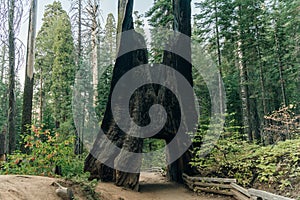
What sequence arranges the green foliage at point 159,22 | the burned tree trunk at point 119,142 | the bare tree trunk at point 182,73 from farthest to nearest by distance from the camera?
the green foliage at point 159,22, the bare tree trunk at point 182,73, the burned tree trunk at point 119,142

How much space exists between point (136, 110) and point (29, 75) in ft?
15.7

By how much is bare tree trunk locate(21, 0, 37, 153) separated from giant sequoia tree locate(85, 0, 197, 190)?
293 centimetres

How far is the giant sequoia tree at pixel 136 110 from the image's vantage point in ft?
33.5

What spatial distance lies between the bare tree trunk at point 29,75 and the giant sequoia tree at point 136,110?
9.61 ft

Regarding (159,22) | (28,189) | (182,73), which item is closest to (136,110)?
(182,73)

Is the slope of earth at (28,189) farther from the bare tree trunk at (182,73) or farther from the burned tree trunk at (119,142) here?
the bare tree trunk at (182,73)

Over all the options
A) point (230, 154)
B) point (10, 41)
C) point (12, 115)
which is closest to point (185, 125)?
point (230, 154)

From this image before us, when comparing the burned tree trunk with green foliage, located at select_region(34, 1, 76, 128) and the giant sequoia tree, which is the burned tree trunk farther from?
green foliage, located at select_region(34, 1, 76, 128)

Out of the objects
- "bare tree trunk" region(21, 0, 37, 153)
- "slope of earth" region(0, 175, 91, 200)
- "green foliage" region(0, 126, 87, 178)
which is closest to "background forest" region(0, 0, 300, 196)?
"bare tree trunk" region(21, 0, 37, 153)

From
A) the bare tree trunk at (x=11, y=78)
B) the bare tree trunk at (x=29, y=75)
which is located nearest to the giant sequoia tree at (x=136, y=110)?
the bare tree trunk at (x=29, y=75)

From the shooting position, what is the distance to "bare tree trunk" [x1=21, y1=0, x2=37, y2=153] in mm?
9995

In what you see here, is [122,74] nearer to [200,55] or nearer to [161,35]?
[161,35]

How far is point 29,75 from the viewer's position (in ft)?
34.3

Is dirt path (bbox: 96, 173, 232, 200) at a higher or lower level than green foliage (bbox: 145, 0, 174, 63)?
lower
